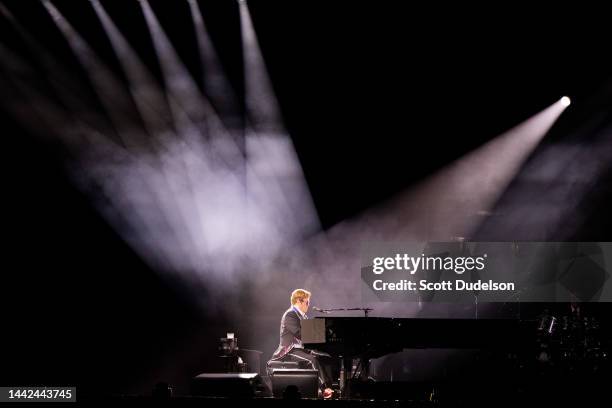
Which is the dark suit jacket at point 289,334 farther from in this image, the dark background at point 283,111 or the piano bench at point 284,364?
the dark background at point 283,111

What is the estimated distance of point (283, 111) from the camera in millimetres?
8914

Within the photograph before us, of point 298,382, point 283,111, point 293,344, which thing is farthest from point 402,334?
point 283,111

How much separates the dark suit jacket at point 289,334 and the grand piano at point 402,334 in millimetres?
885

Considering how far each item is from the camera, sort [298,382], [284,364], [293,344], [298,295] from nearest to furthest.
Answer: [298,382] → [284,364] → [293,344] → [298,295]

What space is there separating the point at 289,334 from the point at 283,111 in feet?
10.2

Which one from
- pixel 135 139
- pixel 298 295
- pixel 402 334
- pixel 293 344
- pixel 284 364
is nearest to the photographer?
pixel 402 334

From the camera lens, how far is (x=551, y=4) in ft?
25.8

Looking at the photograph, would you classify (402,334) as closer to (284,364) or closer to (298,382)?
(298,382)

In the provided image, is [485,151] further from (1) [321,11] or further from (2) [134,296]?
(2) [134,296]

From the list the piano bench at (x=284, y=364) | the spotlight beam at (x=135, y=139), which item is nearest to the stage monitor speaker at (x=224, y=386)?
the piano bench at (x=284, y=364)

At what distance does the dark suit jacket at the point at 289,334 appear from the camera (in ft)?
23.8

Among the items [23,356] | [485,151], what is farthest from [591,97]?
[23,356]

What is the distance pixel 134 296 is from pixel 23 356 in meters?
1.50

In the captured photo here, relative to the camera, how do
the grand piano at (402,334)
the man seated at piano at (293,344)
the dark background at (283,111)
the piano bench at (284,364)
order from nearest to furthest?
the grand piano at (402,334)
the piano bench at (284,364)
the man seated at piano at (293,344)
the dark background at (283,111)
